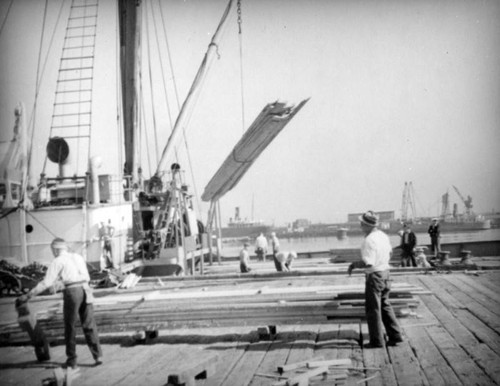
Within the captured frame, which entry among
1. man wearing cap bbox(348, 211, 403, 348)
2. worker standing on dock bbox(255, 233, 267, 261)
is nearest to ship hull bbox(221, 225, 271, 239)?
worker standing on dock bbox(255, 233, 267, 261)

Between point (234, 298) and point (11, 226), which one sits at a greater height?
point (11, 226)

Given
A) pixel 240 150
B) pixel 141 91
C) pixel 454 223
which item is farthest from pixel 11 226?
pixel 454 223

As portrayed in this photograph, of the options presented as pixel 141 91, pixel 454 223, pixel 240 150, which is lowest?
pixel 454 223

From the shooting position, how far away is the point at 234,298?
23.4 feet

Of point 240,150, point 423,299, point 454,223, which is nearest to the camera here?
point 423,299

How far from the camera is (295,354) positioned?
17.7 feet

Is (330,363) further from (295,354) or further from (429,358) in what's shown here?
(429,358)

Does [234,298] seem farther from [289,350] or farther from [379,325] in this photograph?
[379,325]

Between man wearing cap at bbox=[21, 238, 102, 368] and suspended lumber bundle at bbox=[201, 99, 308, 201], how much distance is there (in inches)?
292

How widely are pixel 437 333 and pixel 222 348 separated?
9.62ft

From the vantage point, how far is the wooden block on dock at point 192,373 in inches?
169

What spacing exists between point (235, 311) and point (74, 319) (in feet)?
7.36

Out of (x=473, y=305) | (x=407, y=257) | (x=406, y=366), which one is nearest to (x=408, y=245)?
(x=407, y=257)

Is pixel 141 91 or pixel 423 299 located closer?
pixel 423 299
